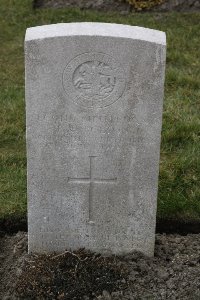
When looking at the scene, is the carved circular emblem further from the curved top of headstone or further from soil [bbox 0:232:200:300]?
Answer: soil [bbox 0:232:200:300]

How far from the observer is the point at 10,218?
5.10 meters

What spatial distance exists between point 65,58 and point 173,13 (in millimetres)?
5848

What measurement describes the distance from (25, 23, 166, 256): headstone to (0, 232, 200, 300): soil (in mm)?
118

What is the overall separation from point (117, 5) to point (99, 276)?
19.9 feet

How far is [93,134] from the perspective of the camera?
4207mm

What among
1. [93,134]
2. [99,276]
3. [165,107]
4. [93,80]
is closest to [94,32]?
[93,80]

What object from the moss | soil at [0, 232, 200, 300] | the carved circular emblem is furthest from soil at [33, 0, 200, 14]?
the carved circular emblem

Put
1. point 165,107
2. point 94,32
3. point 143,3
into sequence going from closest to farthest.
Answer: point 94,32, point 165,107, point 143,3

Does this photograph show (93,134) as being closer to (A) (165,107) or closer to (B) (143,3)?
(A) (165,107)

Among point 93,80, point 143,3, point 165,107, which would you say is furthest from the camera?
point 143,3

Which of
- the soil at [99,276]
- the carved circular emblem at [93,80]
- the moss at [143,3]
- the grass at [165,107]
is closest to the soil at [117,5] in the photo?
the moss at [143,3]

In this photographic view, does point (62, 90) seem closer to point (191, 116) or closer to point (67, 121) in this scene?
point (67, 121)

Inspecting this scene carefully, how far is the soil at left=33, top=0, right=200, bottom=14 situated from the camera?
31.8ft

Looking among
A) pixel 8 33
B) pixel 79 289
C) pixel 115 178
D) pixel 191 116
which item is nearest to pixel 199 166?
pixel 191 116
